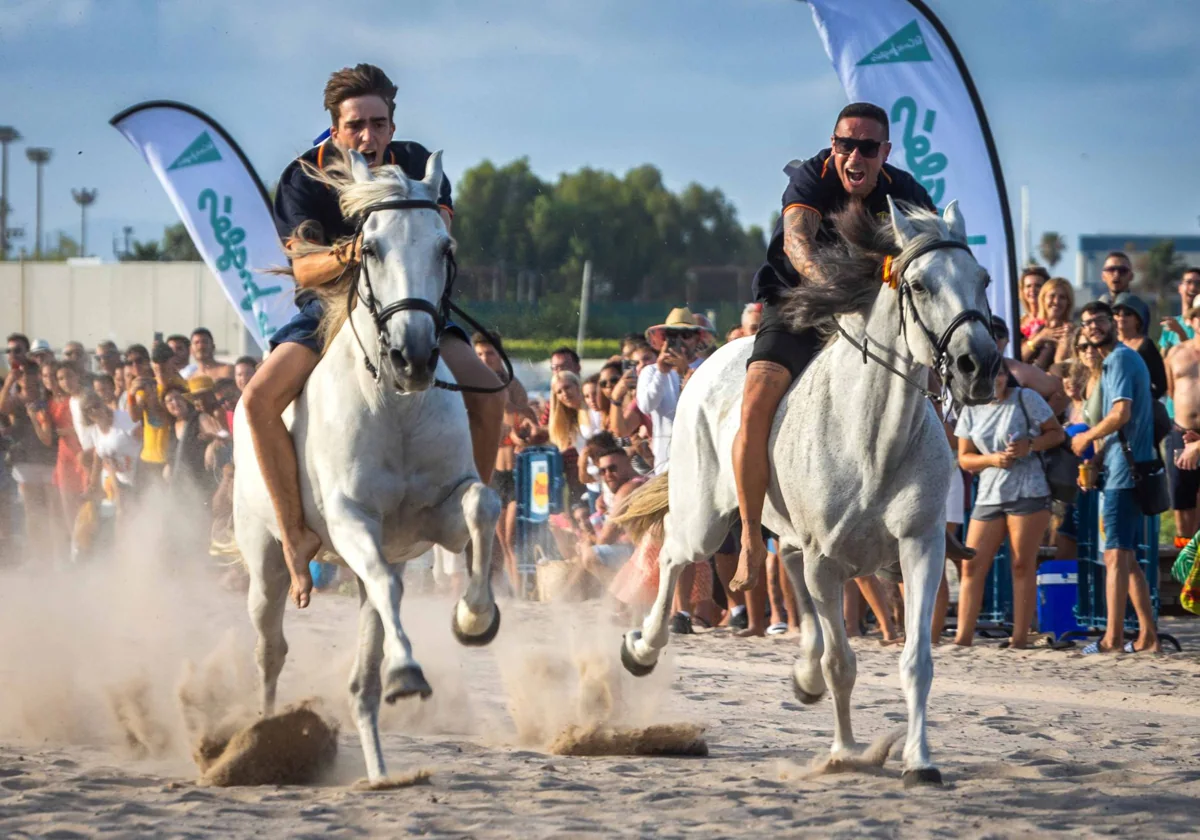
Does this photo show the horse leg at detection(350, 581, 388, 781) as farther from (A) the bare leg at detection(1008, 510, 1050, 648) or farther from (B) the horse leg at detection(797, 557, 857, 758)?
(A) the bare leg at detection(1008, 510, 1050, 648)

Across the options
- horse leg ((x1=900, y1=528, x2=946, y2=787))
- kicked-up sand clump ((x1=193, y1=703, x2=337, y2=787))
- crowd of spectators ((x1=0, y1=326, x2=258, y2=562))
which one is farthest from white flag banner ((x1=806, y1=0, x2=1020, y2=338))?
kicked-up sand clump ((x1=193, y1=703, x2=337, y2=787))

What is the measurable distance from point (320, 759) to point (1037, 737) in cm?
325

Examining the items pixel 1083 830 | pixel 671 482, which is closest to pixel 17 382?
pixel 671 482

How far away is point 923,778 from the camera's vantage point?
576 cm

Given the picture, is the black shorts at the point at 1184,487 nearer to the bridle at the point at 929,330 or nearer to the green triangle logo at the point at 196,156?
the bridle at the point at 929,330

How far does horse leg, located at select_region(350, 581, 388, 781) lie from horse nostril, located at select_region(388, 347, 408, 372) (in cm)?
117

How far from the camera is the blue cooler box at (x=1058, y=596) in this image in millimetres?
10469

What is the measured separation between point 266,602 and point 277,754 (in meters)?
0.87

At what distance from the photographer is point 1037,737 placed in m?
7.16

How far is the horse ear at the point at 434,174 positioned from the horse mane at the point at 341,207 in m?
0.09

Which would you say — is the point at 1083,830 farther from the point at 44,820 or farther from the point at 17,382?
the point at 17,382

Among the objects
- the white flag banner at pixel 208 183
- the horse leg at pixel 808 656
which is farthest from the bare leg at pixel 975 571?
the white flag banner at pixel 208 183

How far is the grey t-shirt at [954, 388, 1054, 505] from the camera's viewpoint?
392 inches

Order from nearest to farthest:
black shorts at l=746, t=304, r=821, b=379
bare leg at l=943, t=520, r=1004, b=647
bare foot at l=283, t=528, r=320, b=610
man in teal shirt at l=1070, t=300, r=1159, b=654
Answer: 1. bare foot at l=283, t=528, r=320, b=610
2. black shorts at l=746, t=304, r=821, b=379
3. man in teal shirt at l=1070, t=300, r=1159, b=654
4. bare leg at l=943, t=520, r=1004, b=647
